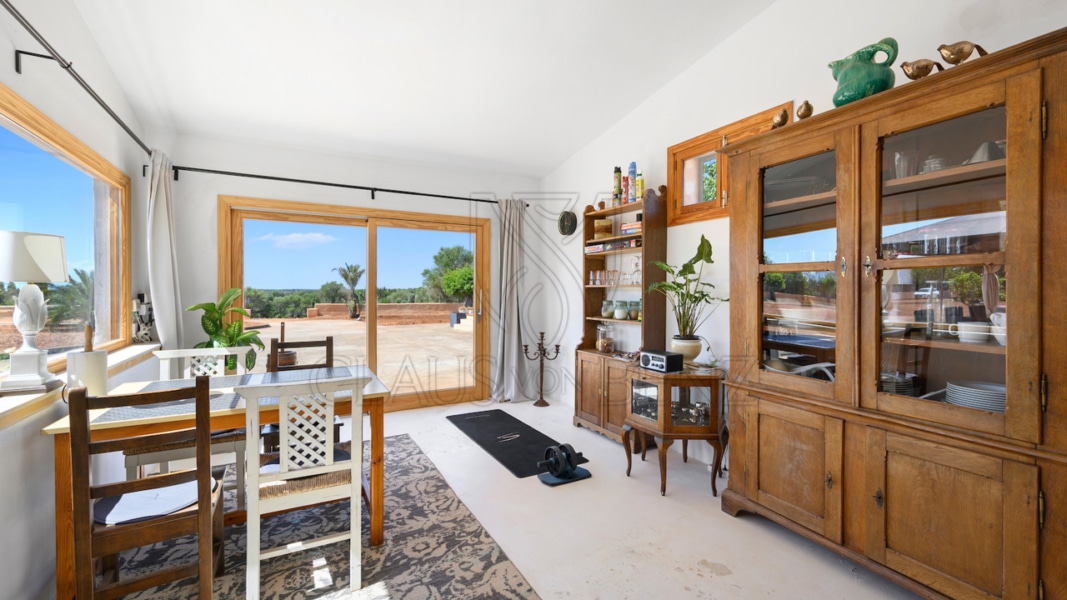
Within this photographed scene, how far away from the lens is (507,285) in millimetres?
4855

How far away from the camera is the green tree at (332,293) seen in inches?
169

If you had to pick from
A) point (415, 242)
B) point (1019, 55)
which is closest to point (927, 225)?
point (1019, 55)

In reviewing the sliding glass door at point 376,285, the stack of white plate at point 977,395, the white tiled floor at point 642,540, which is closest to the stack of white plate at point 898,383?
the stack of white plate at point 977,395

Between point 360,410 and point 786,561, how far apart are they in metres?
2.03

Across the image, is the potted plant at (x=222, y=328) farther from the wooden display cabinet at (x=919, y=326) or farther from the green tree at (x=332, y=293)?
the wooden display cabinet at (x=919, y=326)

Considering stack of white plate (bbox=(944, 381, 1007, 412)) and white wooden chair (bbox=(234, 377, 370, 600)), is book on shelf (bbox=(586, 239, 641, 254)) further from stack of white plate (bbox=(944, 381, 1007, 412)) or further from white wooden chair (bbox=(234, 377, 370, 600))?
white wooden chair (bbox=(234, 377, 370, 600))

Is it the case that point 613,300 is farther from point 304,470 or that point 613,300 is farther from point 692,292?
point 304,470

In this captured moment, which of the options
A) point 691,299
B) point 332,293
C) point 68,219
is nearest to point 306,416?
point 68,219

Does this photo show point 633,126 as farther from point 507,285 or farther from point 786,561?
point 786,561

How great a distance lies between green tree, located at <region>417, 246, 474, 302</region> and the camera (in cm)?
476

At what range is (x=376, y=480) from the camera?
2.15 m

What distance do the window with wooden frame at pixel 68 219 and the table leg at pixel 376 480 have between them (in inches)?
59.3

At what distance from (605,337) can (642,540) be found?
1.96 m

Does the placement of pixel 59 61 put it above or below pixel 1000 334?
above
